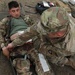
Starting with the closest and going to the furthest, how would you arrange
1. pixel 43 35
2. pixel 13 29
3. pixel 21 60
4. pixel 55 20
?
pixel 55 20 < pixel 43 35 < pixel 21 60 < pixel 13 29

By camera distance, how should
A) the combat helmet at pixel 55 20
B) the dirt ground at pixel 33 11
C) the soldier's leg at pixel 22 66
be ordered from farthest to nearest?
the dirt ground at pixel 33 11 → the soldier's leg at pixel 22 66 → the combat helmet at pixel 55 20

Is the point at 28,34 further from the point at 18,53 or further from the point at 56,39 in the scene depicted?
the point at 18,53

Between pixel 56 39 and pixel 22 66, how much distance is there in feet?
2.47

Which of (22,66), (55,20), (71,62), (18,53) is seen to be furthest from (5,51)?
(55,20)

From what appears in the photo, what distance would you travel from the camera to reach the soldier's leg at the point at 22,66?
3809mm

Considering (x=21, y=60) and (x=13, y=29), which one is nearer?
(x=21, y=60)

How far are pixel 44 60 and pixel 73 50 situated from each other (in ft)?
2.01

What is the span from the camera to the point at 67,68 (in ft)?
13.6

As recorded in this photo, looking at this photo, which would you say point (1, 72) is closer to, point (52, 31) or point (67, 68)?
point (67, 68)

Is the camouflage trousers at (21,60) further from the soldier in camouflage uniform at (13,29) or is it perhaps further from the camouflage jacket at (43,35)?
the camouflage jacket at (43,35)

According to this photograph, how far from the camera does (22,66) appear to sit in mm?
3834

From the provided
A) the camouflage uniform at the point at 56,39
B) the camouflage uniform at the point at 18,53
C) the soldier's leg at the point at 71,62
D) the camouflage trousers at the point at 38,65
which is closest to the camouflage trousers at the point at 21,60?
the camouflage uniform at the point at 18,53

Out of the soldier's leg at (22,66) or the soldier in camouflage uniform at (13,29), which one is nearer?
the soldier's leg at (22,66)

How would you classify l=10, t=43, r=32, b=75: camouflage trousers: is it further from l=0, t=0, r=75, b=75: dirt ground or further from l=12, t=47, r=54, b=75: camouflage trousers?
l=0, t=0, r=75, b=75: dirt ground
